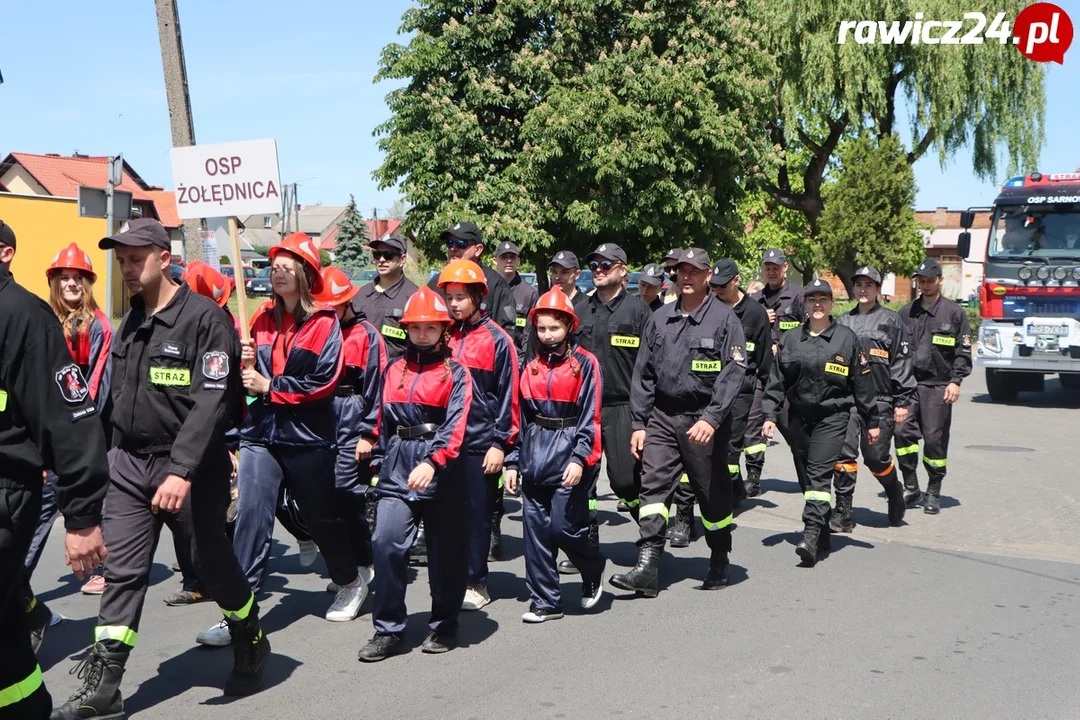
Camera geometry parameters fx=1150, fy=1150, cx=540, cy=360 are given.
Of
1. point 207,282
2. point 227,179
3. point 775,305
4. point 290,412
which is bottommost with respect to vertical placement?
point 290,412

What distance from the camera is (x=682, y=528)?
336 inches

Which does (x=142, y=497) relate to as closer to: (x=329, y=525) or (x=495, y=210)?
(x=329, y=525)

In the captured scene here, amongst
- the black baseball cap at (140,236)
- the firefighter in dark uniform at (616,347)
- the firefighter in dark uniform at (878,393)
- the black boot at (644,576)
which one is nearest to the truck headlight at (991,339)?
the firefighter in dark uniform at (878,393)

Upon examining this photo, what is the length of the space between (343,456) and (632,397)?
1.86m

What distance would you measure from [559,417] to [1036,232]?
15.1 meters

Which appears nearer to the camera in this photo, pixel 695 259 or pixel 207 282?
pixel 695 259

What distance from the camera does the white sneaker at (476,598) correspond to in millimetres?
6715

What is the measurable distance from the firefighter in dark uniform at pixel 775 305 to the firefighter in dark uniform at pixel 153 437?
6553 mm

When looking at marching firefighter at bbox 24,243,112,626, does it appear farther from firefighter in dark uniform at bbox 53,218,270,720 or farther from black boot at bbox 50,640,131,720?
black boot at bbox 50,640,131,720

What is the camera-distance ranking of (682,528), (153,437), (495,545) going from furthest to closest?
1. (682,528)
2. (495,545)
3. (153,437)

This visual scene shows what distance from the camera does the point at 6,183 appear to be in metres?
62.9

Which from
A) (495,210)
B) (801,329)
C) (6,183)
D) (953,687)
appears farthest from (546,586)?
(6,183)

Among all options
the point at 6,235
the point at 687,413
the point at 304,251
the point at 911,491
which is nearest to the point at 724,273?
the point at 687,413

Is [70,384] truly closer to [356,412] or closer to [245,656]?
[245,656]
